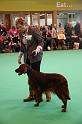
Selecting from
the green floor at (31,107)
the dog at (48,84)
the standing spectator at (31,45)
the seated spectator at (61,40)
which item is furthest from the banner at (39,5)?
the dog at (48,84)

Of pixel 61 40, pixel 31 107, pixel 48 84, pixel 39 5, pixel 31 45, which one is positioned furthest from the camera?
pixel 39 5

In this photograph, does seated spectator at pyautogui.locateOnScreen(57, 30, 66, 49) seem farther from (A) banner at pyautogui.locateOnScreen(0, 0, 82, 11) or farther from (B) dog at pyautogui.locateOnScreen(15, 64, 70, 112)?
(B) dog at pyautogui.locateOnScreen(15, 64, 70, 112)

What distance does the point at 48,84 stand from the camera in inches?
197

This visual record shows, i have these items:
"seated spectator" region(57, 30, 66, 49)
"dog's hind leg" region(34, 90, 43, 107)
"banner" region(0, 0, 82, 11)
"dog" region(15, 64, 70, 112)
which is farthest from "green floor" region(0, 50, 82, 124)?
"banner" region(0, 0, 82, 11)

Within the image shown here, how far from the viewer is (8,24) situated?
18.4 m

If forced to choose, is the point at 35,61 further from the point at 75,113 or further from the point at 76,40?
the point at 76,40

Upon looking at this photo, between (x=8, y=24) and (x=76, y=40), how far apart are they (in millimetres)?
4507

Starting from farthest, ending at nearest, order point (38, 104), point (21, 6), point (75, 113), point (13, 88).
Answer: point (21, 6)
point (13, 88)
point (38, 104)
point (75, 113)

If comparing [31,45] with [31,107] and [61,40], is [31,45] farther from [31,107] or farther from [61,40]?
[61,40]

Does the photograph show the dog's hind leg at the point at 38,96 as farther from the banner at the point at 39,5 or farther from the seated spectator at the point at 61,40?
the banner at the point at 39,5

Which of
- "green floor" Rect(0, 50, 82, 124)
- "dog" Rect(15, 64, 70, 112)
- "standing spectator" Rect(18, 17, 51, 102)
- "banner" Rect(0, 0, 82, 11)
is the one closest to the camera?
"green floor" Rect(0, 50, 82, 124)

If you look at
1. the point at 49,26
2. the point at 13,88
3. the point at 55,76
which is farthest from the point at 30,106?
the point at 49,26

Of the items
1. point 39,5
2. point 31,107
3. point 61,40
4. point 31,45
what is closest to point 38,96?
point 31,107

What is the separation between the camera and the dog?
4.93 metres
